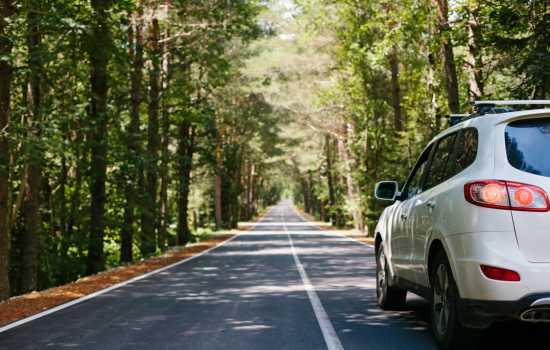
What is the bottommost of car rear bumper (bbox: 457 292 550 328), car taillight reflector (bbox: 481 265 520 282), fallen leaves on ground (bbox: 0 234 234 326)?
fallen leaves on ground (bbox: 0 234 234 326)

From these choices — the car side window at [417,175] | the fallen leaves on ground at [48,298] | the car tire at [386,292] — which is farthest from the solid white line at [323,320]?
the fallen leaves on ground at [48,298]

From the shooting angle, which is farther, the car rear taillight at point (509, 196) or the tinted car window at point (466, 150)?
the tinted car window at point (466, 150)

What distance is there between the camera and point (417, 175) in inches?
261

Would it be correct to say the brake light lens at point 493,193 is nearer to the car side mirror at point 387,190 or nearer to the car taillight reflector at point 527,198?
the car taillight reflector at point 527,198

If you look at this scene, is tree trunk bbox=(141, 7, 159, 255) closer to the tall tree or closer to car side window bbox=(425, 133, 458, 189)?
the tall tree

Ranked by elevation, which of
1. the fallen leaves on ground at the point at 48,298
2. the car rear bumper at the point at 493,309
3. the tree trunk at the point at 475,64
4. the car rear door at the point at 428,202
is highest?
the tree trunk at the point at 475,64

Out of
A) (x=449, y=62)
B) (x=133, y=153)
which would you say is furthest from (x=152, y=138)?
(x=449, y=62)

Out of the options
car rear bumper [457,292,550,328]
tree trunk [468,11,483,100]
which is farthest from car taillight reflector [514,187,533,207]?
tree trunk [468,11,483,100]

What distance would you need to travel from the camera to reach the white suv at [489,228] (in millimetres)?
3895

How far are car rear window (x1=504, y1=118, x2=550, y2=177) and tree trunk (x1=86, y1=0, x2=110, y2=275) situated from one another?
11973 millimetres

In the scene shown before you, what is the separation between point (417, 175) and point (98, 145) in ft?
35.5

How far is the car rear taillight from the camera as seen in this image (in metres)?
3.91

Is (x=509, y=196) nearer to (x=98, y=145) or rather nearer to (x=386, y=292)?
(x=386, y=292)

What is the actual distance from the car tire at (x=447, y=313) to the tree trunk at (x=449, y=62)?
1149cm
